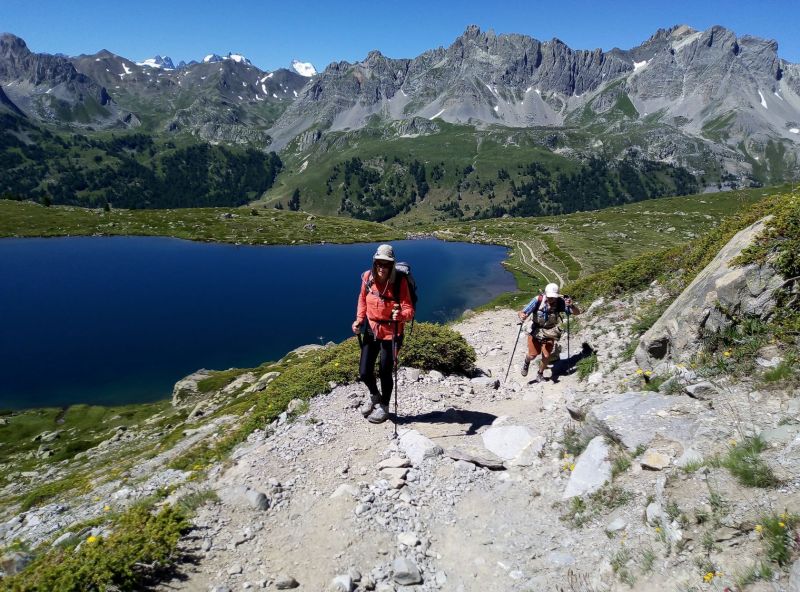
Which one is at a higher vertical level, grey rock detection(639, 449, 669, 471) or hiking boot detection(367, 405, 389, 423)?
grey rock detection(639, 449, 669, 471)

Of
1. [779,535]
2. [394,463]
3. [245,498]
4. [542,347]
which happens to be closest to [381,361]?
[394,463]

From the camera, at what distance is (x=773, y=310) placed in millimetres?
10047

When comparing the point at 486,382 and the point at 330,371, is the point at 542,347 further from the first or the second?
the point at 330,371

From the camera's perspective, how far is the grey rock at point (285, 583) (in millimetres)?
7613

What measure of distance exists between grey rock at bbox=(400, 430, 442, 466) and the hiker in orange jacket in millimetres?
1697

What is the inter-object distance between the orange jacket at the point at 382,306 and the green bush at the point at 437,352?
16.4ft

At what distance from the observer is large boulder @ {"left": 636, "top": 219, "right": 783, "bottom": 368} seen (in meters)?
10.5

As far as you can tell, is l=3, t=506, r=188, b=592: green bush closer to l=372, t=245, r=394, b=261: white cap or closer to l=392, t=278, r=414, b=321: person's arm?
l=392, t=278, r=414, b=321: person's arm

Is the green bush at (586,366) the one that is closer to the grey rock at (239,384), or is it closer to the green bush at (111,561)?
the green bush at (111,561)

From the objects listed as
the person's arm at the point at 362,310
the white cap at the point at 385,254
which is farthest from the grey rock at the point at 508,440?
the white cap at the point at 385,254

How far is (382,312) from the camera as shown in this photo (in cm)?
1178

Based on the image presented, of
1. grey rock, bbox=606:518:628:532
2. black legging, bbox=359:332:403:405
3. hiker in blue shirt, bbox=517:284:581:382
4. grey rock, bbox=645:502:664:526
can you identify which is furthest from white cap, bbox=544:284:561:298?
grey rock, bbox=645:502:664:526

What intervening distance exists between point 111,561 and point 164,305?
94.6 meters

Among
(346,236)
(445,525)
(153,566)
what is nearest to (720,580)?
(445,525)
